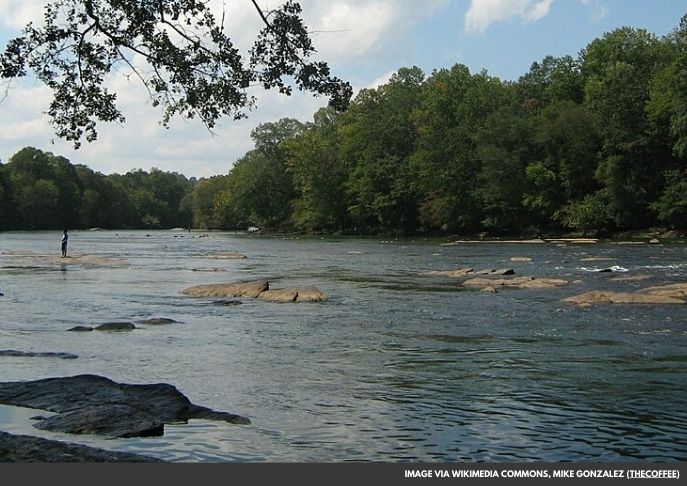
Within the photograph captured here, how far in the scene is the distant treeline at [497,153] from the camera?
69312mm

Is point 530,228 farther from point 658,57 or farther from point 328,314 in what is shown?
point 328,314

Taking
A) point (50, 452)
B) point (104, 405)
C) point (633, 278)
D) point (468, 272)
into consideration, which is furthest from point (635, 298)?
point (50, 452)

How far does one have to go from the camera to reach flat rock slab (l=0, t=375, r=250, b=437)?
888 cm

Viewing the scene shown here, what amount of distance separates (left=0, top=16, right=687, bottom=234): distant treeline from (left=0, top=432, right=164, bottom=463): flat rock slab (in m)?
62.7

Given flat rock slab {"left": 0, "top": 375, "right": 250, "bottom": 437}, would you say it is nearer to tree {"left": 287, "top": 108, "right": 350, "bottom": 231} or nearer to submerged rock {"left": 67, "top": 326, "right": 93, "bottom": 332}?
submerged rock {"left": 67, "top": 326, "right": 93, "bottom": 332}

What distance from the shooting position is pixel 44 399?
10.1 meters

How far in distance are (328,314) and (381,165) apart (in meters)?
79.4

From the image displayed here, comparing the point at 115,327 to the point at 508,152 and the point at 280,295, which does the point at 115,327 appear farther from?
the point at 508,152

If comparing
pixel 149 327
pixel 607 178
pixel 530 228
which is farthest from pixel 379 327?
pixel 530 228

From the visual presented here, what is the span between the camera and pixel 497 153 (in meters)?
81.2

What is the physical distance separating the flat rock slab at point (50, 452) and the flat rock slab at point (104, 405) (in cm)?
94

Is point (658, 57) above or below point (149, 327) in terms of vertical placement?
above

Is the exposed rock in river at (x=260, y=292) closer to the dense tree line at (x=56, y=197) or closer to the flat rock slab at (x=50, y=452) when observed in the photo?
the flat rock slab at (x=50, y=452)

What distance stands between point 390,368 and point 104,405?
16.6ft
